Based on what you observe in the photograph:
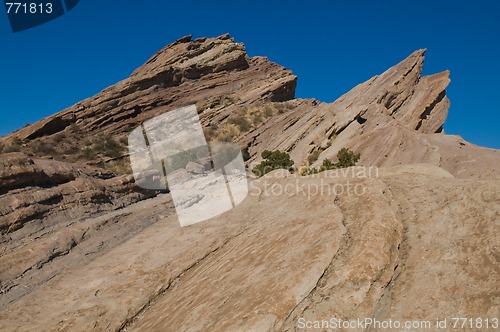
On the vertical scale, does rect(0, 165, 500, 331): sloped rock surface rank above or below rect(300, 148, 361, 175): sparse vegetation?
below

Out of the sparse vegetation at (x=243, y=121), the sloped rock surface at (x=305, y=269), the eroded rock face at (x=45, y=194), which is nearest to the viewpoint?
the sloped rock surface at (x=305, y=269)

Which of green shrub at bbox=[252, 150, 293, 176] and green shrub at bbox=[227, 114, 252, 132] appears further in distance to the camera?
green shrub at bbox=[227, 114, 252, 132]

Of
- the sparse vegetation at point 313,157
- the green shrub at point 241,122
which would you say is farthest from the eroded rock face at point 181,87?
the sparse vegetation at point 313,157

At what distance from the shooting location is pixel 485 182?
923 centimetres

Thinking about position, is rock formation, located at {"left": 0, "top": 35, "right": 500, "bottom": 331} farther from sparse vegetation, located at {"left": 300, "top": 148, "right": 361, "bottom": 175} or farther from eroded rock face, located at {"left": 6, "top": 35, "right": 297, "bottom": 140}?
eroded rock face, located at {"left": 6, "top": 35, "right": 297, "bottom": 140}

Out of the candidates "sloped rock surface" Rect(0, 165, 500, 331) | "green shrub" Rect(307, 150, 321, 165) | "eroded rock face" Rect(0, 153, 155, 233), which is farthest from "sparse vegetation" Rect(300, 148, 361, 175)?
"sloped rock surface" Rect(0, 165, 500, 331)

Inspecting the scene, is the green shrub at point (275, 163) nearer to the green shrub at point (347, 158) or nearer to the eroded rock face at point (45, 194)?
the green shrub at point (347, 158)

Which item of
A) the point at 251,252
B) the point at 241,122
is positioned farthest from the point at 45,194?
the point at 241,122

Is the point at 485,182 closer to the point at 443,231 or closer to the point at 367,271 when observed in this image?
the point at 443,231

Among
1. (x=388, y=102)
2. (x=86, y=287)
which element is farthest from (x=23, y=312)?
(x=388, y=102)

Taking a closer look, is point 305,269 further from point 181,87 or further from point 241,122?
point 181,87

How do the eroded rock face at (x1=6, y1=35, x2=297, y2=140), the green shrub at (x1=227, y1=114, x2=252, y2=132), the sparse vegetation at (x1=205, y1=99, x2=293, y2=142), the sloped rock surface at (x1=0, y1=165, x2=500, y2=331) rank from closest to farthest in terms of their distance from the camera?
the sloped rock surface at (x1=0, y1=165, x2=500, y2=331)
the eroded rock face at (x1=6, y1=35, x2=297, y2=140)
the sparse vegetation at (x1=205, y1=99, x2=293, y2=142)
the green shrub at (x1=227, y1=114, x2=252, y2=132)

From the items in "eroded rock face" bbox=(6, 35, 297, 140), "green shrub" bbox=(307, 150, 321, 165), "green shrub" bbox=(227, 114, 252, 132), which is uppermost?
"eroded rock face" bbox=(6, 35, 297, 140)

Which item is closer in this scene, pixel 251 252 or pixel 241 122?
pixel 251 252
